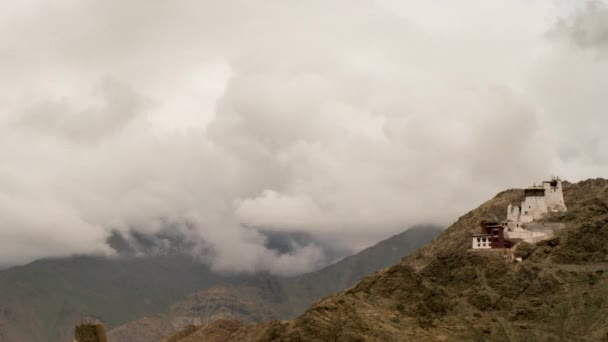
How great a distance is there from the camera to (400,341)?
197 metres

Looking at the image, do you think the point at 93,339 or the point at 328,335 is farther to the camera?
the point at 328,335

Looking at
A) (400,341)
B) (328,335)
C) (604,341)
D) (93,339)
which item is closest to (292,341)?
(328,335)

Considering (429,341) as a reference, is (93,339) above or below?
below

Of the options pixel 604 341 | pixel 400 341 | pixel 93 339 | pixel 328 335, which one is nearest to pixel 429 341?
pixel 400 341

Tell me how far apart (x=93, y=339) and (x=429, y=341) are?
12509 cm

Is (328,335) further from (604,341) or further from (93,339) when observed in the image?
(93,339)

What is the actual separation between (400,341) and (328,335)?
16.8m

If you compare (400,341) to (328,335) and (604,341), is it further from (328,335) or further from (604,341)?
(604,341)

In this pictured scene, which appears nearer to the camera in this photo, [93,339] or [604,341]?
[93,339]

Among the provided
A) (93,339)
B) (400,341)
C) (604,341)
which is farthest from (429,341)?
(93,339)

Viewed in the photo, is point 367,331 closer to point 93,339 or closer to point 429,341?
point 429,341

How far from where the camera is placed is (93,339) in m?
87.9

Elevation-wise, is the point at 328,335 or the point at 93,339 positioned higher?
the point at 328,335

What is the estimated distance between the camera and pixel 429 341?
200 metres
